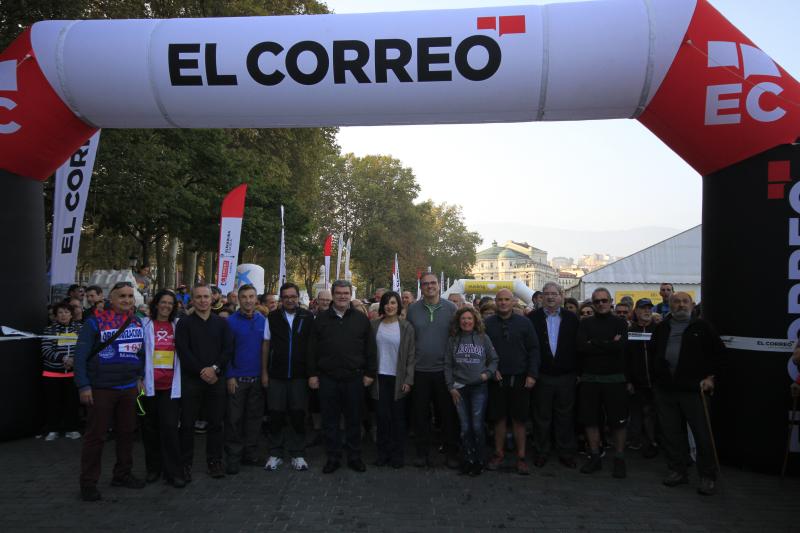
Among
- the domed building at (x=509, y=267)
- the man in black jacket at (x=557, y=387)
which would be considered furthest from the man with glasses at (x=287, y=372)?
the domed building at (x=509, y=267)

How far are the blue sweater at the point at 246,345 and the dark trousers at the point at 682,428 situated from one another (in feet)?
13.0

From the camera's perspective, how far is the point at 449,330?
21.1 ft

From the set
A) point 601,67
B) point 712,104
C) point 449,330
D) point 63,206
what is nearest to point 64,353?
point 63,206

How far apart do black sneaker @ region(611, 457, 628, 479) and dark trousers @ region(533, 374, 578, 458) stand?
49 cm

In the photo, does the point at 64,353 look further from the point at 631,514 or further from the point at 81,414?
the point at 631,514

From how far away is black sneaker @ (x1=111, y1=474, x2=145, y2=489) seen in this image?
5.54 meters

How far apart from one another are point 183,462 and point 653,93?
18.2 ft

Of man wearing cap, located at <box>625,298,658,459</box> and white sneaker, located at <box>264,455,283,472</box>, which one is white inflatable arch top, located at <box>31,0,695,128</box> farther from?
white sneaker, located at <box>264,455,283,472</box>

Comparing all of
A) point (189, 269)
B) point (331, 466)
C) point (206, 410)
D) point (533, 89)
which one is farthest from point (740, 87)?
point (189, 269)

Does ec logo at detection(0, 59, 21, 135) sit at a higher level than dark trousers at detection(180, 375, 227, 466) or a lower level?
higher

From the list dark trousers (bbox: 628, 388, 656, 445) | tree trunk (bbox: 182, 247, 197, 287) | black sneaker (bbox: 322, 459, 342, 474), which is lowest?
black sneaker (bbox: 322, 459, 342, 474)

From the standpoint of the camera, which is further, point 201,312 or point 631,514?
point 201,312

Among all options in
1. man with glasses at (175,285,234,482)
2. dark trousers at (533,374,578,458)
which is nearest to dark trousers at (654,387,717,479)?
dark trousers at (533,374,578,458)

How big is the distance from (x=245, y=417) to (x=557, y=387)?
3204 mm
